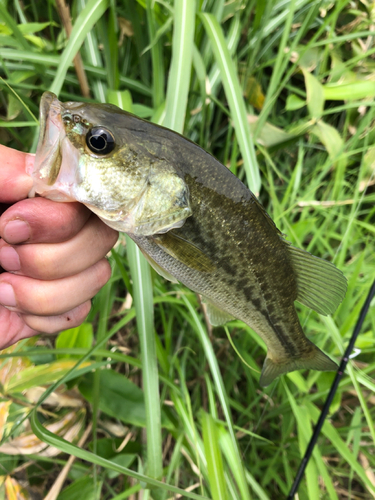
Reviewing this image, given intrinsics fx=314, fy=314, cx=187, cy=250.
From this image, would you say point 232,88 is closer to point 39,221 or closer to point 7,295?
point 39,221

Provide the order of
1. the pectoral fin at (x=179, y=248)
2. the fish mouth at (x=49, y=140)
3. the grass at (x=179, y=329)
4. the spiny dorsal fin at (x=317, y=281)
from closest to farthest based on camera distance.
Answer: the fish mouth at (x=49, y=140), the pectoral fin at (x=179, y=248), the spiny dorsal fin at (x=317, y=281), the grass at (x=179, y=329)

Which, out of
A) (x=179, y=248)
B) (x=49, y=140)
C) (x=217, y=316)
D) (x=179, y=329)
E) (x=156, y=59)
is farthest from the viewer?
(x=179, y=329)

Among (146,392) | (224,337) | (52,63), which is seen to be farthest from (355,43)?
(146,392)

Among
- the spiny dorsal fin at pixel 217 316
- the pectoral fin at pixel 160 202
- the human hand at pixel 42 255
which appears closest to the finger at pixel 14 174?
the human hand at pixel 42 255

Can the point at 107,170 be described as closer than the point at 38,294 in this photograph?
Yes

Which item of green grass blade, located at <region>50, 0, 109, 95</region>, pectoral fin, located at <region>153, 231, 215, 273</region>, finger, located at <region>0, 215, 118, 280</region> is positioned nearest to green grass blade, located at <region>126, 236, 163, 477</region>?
finger, located at <region>0, 215, 118, 280</region>

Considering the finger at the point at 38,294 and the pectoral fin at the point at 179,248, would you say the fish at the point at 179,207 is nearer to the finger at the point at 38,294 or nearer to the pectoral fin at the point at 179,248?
the pectoral fin at the point at 179,248

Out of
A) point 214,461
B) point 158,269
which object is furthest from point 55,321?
point 214,461

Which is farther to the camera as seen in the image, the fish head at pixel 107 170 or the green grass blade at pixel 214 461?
the green grass blade at pixel 214 461
